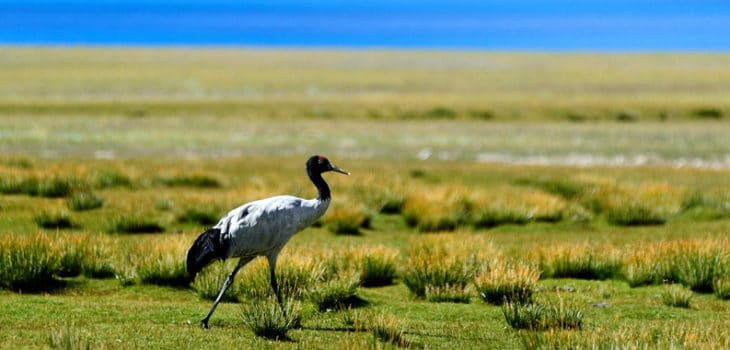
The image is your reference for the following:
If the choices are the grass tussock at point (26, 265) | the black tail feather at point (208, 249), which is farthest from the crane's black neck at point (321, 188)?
the grass tussock at point (26, 265)

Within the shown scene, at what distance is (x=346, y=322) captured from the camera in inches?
395

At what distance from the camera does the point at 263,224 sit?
30.4 feet

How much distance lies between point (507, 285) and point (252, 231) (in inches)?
136

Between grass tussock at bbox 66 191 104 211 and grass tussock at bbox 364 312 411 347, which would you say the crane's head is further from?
grass tussock at bbox 66 191 104 211

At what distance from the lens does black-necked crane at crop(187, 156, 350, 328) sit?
923 centimetres

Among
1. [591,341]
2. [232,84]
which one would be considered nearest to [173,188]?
[591,341]

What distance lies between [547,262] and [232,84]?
66.1 metres

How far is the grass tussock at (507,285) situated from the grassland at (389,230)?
0.03 meters

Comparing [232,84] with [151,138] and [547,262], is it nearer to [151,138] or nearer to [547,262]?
[151,138]

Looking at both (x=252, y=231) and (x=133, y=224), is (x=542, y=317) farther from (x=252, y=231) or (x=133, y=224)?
(x=133, y=224)

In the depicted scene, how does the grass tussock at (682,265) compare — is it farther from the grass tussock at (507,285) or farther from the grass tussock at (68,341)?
the grass tussock at (68,341)

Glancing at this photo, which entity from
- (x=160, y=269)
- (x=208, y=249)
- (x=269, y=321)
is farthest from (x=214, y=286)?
(x=269, y=321)

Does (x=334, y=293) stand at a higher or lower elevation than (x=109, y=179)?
lower

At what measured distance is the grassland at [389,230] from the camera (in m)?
9.65
